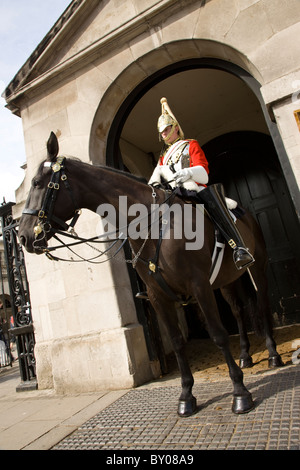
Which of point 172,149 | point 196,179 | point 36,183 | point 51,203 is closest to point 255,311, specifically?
point 196,179

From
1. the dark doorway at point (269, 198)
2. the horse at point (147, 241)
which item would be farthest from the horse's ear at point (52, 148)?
the dark doorway at point (269, 198)

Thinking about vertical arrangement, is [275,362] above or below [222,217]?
below

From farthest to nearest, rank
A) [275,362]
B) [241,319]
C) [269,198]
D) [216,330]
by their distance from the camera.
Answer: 1. [269,198]
2. [241,319]
3. [275,362]
4. [216,330]

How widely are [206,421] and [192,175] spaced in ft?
7.27

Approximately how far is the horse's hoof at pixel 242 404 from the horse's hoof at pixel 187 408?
406 millimetres

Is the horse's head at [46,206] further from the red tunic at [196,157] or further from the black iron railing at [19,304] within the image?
the black iron railing at [19,304]

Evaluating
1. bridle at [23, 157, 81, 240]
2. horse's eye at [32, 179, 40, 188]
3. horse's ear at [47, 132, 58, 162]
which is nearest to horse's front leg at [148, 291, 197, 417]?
bridle at [23, 157, 81, 240]

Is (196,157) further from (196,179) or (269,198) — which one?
(269,198)

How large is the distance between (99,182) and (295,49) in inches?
105

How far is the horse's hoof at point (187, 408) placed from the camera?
2.95 meters

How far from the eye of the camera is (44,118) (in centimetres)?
543

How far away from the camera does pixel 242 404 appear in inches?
107

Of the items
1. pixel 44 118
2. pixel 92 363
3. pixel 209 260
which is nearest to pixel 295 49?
pixel 209 260
